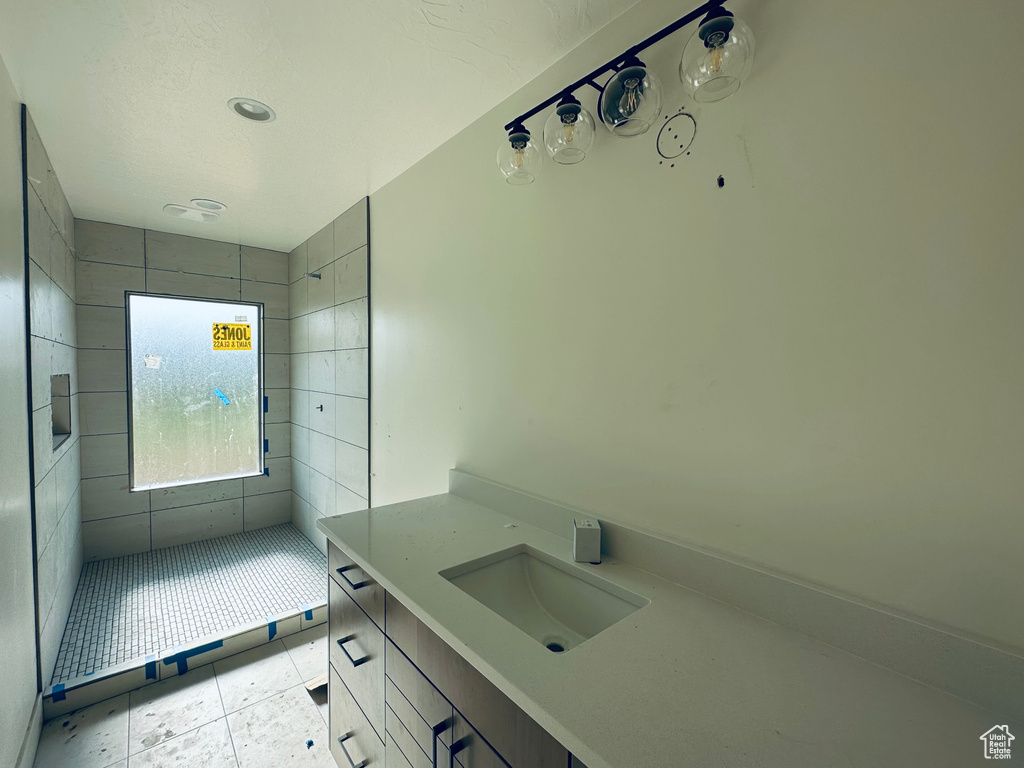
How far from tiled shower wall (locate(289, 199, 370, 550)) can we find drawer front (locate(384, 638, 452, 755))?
1.48 m

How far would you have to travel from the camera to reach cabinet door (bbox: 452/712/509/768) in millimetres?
845

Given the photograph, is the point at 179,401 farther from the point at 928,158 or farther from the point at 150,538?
the point at 928,158

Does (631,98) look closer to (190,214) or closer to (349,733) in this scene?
(349,733)

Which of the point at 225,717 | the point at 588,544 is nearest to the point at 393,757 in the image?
the point at 588,544

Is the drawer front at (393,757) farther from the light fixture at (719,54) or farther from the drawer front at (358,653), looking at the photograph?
the light fixture at (719,54)

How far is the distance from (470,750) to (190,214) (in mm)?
3376

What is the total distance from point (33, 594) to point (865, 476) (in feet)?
9.18

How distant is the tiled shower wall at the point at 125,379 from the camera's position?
300 centimetres

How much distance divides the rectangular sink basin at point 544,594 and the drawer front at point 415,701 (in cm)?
23

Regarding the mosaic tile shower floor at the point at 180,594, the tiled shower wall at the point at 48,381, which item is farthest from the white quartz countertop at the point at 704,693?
the mosaic tile shower floor at the point at 180,594

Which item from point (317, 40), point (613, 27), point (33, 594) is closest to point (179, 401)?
point (33, 594)

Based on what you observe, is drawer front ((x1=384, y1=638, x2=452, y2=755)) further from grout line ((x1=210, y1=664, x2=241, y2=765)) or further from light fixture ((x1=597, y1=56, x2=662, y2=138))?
light fixture ((x1=597, y1=56, x2=662, y2=138))

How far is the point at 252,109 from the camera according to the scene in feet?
5.49

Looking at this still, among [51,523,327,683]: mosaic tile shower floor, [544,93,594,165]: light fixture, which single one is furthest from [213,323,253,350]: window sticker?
[544,93,594,165]: light fixture
